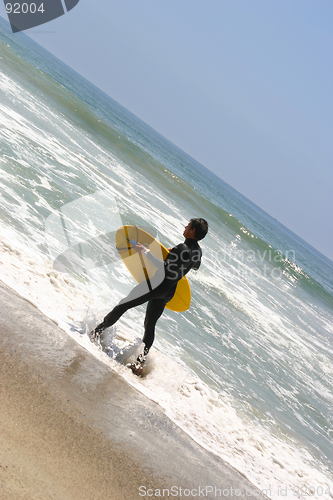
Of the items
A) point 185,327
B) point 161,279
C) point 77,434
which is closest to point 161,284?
point 161,279

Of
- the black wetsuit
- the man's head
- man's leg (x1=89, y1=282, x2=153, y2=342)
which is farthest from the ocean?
the man's head

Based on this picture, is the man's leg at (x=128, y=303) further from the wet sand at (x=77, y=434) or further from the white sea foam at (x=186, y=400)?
the wet sand at (x=77, y=434)

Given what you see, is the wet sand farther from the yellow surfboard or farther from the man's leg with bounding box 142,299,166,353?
the yellow surfboard

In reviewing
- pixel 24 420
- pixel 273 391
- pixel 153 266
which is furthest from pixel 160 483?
pixel 273 391

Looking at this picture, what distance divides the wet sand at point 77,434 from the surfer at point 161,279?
70 centimetres

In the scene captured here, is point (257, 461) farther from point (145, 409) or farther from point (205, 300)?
point (205, 300)

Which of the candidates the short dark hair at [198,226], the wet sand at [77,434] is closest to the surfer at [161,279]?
the short dark hair at [198,226]

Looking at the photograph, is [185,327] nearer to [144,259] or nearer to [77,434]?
[144,259]

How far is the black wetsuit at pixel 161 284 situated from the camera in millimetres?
3982

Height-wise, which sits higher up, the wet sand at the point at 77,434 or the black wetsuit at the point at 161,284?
the black wetsuit at the point at 161,284

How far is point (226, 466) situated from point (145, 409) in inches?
33.6

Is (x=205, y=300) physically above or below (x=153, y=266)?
below

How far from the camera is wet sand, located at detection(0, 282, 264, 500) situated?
229 centimetres

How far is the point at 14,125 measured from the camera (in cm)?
1259
